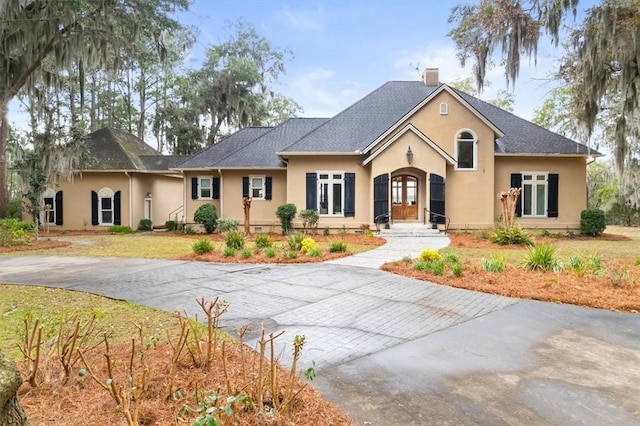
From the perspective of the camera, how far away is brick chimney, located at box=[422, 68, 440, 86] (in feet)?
70.0

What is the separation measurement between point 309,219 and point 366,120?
Result: 243 inches

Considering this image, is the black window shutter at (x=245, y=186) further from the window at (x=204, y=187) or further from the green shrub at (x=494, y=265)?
the green shrub at (x=494, y=265)

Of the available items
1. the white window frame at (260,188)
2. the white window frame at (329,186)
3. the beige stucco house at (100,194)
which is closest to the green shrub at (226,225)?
the white window frame at (260,188)

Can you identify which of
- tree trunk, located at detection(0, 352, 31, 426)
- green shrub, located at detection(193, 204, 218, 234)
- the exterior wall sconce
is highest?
the exterior wall sconce

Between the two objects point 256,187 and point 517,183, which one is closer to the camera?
point 517,183

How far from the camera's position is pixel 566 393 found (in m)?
3.23

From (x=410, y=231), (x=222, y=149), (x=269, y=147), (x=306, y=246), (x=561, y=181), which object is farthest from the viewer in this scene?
(x=222, y=149)

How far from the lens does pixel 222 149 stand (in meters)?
21.1

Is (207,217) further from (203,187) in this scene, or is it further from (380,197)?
(380,197)

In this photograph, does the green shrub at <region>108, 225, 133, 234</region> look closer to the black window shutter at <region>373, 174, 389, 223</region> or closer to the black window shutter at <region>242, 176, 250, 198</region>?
the black window shutter at <region>242, 176, 250, 198</region>

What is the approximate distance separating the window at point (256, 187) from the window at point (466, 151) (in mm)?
9330

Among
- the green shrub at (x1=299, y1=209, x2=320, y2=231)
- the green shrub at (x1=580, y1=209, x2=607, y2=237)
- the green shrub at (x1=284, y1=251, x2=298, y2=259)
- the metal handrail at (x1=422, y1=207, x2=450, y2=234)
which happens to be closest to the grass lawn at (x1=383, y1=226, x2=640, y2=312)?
the green shrub at (x1=284, y1=251, x2=298, y2=259)

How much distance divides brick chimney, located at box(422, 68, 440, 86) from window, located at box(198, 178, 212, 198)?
1299cm

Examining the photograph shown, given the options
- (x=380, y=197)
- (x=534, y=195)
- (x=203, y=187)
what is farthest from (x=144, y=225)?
(x=534, y=195)
